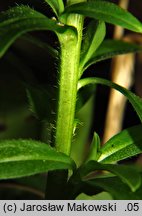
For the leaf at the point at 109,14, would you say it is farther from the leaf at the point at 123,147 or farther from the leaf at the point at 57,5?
the leaf at the point at 123,147

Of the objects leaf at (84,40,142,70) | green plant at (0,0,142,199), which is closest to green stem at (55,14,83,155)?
green plant at (0,0,142,199)

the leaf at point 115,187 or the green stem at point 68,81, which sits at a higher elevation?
the green stem at point 68,81

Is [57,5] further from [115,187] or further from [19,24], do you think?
A: [115,187]

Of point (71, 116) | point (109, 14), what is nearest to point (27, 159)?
point (71, 116)

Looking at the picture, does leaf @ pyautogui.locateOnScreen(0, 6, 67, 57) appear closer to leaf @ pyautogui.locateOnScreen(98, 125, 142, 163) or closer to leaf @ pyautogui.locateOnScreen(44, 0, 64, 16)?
leaf @ pyautogui.locateOnScreen(44, 0, 64, 16)

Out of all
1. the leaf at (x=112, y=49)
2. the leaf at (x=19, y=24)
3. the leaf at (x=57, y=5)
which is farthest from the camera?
the leaf at (x=112, y=49)

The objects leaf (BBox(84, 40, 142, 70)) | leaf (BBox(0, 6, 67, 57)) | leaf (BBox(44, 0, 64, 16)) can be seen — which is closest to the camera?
leaf (BBox(0, 6, 67, 57))

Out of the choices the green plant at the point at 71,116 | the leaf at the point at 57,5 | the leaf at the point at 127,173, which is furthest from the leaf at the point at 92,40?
the leaf at the point at 127,173
